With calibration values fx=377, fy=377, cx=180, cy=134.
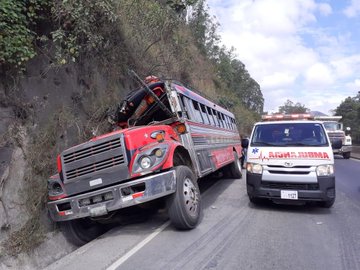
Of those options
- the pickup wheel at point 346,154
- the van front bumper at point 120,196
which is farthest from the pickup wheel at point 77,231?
the pickup wheel at point 346,154

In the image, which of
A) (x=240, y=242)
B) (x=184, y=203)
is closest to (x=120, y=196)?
(x=184, y=203)

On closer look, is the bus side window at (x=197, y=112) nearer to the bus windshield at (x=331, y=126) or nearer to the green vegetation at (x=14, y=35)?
the green vegetation at (x=14, y=35)

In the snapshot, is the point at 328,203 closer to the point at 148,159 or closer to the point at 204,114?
the point at 204,114

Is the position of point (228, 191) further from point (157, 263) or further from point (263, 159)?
point (157, 263)

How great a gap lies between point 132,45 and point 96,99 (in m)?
3.63

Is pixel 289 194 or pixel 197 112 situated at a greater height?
pixel 197 112

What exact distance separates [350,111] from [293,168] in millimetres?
65069

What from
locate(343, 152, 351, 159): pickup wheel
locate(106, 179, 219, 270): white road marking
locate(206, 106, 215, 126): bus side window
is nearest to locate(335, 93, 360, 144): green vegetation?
locate(343, 152, 351, 159): pickup wheel

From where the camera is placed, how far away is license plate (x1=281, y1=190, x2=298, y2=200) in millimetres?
7302

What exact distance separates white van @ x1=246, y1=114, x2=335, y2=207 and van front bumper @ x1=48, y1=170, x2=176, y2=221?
249cm

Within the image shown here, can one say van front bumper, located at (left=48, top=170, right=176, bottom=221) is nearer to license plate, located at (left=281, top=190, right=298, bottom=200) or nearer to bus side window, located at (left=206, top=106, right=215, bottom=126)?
license plate, located at (left=281, top=190, right=298, bottom=200)

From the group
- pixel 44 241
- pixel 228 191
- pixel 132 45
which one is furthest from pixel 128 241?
pixel 132 45

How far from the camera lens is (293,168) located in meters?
7.44

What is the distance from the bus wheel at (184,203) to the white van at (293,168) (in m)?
1.76
